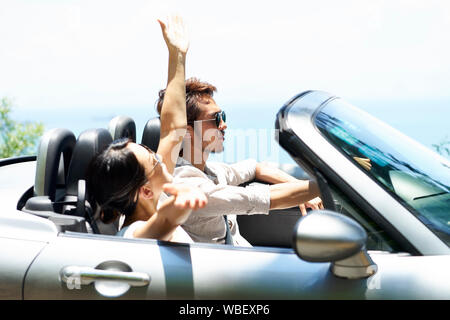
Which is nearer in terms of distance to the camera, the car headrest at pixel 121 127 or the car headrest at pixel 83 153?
the car headrest at pixel 83 153

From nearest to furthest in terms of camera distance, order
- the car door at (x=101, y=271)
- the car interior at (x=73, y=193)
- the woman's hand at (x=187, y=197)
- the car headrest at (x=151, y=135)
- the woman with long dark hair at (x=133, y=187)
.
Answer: the woman's hand at (x=187, y=197), the car door at (x=101, y=271), the woman with long dark hair at (x=133, y=187), the car interior at (x=73, y=193), the car headrest at (x=151, y=135)

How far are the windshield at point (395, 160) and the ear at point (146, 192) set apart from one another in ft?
2.13

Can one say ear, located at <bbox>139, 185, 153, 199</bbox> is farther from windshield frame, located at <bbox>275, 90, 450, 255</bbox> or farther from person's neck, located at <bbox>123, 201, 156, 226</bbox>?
windshield frame, located at <bbox>275, 90, 450, 255</bbox>

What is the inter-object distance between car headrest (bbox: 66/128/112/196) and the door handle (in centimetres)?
76

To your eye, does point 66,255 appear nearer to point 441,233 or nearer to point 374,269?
point 374,269

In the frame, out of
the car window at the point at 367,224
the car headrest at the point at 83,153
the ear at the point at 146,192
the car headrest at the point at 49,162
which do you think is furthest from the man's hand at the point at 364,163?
the car headrest at the point at 49,162

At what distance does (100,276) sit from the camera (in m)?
1.85

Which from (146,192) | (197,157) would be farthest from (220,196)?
(197,157)

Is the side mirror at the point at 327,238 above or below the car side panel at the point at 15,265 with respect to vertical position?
above

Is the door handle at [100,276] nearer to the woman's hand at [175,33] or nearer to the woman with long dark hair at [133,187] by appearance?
the woman with long dark hair at [133,187]

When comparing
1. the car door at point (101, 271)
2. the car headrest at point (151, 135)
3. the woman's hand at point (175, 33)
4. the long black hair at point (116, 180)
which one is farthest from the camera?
the car headrest at point (151, 135)

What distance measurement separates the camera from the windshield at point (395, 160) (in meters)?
1.89

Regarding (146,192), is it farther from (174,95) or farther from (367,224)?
(367,224)

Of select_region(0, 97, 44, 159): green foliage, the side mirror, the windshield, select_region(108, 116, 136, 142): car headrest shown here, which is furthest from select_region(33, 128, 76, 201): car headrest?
select_region(0, 97, 44, 159): green foliage
